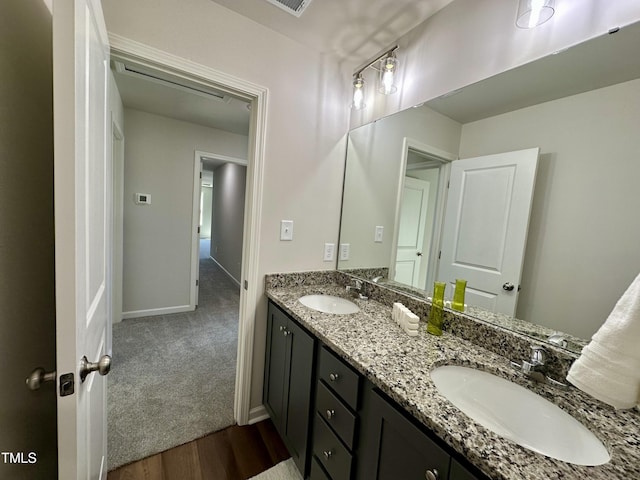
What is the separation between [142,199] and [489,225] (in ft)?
11.2

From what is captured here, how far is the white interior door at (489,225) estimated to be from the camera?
41.8 inches

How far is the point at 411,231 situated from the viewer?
158 cm

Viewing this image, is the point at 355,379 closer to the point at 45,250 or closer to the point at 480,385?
the point at 480,385

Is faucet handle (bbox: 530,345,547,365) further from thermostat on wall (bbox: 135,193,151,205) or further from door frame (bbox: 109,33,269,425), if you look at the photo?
thermostat on wall (bbox: 135,193,151,205)

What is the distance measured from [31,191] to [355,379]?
119 centimetres

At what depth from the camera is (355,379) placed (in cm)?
94

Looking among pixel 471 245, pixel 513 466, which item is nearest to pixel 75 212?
pixel 513 466

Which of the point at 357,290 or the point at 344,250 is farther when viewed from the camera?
the point at 344,250

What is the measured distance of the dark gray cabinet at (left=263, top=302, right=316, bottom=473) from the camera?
124 centimetres

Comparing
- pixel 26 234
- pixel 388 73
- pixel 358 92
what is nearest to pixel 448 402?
pixel 26 234

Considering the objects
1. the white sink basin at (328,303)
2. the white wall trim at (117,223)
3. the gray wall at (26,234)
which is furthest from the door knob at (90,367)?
the white wall trim at (117,223)

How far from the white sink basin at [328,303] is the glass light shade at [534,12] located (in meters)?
1.47

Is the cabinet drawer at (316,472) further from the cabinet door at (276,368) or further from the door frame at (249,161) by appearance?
Result: the door frame at (249,161)

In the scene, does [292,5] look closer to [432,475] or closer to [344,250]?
[344,250]
